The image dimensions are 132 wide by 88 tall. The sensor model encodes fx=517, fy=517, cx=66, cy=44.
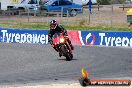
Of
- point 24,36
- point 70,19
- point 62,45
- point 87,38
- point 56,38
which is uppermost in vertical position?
point 56,38

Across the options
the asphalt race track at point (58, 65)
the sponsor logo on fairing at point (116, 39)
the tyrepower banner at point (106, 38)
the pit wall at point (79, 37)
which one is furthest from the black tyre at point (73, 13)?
the asphalt race track at point (58, 65)

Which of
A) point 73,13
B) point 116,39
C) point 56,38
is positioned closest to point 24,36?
point 116,39

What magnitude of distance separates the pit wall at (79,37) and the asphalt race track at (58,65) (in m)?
2.00

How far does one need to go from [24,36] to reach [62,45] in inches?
465

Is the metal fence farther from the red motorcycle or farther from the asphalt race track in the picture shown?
the red motorcycle

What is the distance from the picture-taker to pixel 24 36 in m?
31.8

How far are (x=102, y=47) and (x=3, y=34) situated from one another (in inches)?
286

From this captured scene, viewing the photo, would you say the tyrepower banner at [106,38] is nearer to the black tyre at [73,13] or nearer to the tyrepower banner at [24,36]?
the tyrepower banner at [24,36]

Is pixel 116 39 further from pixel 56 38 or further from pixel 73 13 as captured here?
pixel 73 13

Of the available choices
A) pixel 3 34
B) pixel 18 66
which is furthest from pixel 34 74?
pixel 3 34

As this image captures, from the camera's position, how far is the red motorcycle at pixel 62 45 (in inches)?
796

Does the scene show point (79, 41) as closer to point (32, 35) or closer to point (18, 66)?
point (32, 35)

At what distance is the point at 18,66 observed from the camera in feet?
61.4

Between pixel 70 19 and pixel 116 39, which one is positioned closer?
pixel 116 39
